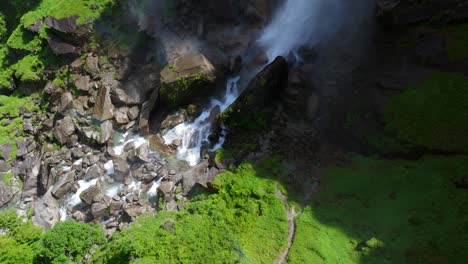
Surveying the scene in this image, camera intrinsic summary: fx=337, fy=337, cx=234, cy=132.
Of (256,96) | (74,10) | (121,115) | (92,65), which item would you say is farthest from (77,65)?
(256,96)

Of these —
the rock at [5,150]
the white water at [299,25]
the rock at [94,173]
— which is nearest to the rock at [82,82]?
the rock at [94,173]

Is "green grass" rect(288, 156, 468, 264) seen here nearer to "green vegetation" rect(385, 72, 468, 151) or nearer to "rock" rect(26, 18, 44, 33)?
"green vegetation" rect(385, 72, 468, 151)

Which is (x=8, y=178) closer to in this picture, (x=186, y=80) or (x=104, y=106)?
(x=104, y=106)

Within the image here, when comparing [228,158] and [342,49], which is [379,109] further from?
[228,158]

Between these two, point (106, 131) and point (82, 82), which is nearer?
point (106, 131)

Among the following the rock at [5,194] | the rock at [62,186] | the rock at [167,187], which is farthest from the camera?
the rock at [5,194]

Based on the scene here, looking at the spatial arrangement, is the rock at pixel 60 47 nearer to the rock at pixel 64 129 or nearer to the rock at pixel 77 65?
the rock at pixel 77 65
